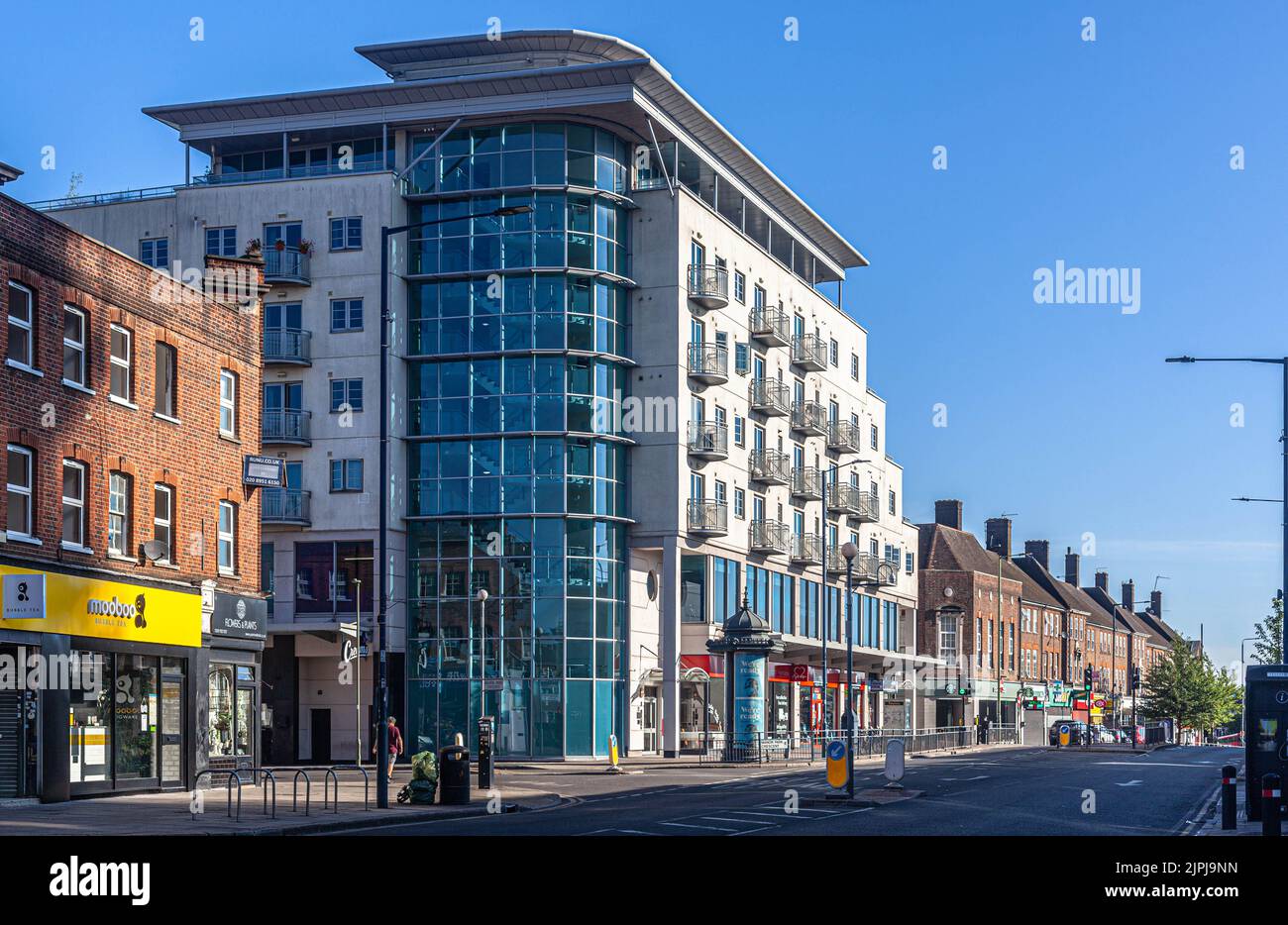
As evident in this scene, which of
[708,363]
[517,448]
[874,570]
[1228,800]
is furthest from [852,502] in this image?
[1228,800]

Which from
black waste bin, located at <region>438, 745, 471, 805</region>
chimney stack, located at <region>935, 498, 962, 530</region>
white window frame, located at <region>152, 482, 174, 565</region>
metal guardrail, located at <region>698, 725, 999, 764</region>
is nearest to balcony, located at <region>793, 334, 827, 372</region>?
metal guardrail, located at <region>698, 725, 999, 764</region>

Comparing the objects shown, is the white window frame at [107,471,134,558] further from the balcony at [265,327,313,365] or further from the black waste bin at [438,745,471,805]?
the balcony at [265,327,313,365]

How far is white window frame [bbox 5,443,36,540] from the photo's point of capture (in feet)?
89.9

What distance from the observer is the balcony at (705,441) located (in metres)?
58.2

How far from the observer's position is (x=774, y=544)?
6512cm

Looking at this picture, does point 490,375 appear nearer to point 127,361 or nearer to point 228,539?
point 228,539

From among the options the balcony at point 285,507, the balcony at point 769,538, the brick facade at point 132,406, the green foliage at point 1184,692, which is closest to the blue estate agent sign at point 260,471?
the brick facade at point 132,406

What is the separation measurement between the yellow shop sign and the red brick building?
0.12 ft

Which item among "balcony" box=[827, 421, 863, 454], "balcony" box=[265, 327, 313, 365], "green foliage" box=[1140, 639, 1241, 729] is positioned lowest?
"green foliage" box=[1140, 639, 1241, 729]

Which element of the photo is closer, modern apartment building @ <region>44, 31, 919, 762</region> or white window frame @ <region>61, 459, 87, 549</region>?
white window frame @ <region>61, 459, 87, 549</region>

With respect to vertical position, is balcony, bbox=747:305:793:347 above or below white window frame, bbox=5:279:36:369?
above

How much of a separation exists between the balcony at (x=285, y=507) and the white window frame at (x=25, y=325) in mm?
27432

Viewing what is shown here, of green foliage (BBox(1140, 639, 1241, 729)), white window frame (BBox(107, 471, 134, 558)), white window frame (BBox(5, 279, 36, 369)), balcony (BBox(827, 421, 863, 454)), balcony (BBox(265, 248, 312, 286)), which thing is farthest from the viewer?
green foliage (BBox(1140, 639, 1241, 729))
